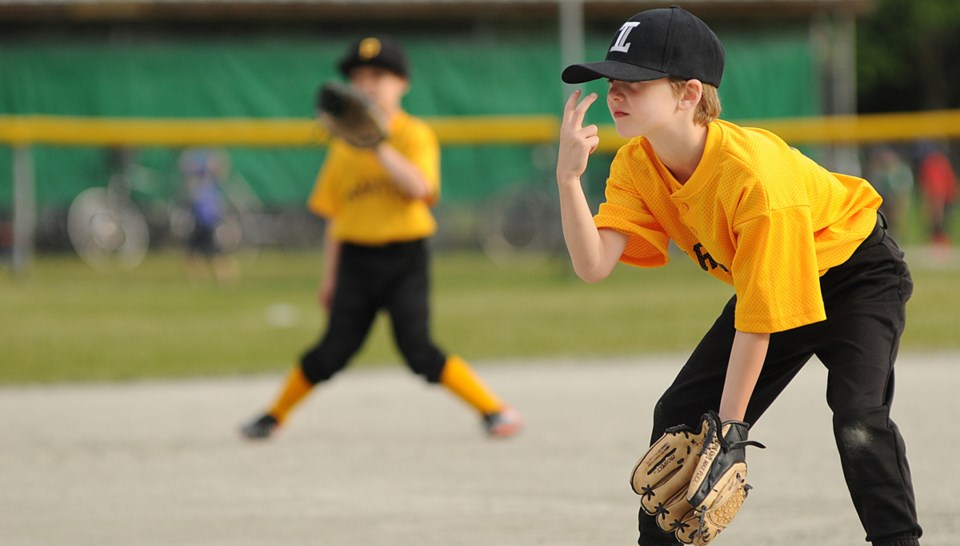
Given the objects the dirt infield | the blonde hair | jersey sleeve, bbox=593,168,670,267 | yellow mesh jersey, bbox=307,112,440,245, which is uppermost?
the blonde hair

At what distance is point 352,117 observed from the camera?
248 inches

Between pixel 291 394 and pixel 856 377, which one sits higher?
pixel 856 377

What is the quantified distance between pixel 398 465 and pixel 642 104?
9.45 ft

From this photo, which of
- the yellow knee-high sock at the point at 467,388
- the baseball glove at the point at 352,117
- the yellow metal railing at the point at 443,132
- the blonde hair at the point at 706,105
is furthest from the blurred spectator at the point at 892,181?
the blonde hair at the point at 706,105

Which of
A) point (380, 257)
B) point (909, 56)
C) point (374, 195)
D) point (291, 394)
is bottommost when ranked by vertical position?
point (909, 56)

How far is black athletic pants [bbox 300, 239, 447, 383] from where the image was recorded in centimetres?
646

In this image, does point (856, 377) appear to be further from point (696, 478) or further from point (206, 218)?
point (206, 218)

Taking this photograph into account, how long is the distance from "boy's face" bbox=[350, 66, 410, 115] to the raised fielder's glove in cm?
334

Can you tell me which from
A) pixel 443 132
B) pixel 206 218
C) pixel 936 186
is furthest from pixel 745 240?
pixel 936 186

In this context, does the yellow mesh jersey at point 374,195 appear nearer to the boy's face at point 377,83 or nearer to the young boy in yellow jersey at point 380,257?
the young boy in yellow jersey at point 380,257

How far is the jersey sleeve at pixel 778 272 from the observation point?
3326mm

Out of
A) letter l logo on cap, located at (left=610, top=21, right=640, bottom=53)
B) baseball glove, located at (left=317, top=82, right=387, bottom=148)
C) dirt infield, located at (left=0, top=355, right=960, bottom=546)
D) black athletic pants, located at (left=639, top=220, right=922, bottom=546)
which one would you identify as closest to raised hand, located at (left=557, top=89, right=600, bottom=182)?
letter l logo on cap, located at (left=610, top=21, right=640, bottom=53)

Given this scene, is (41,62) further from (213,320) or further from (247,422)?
(247,422)

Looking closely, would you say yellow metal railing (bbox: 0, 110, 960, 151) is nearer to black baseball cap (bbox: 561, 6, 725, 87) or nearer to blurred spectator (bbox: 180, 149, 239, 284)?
blurred spectator (bbox: 180, 149, 239, 284)
